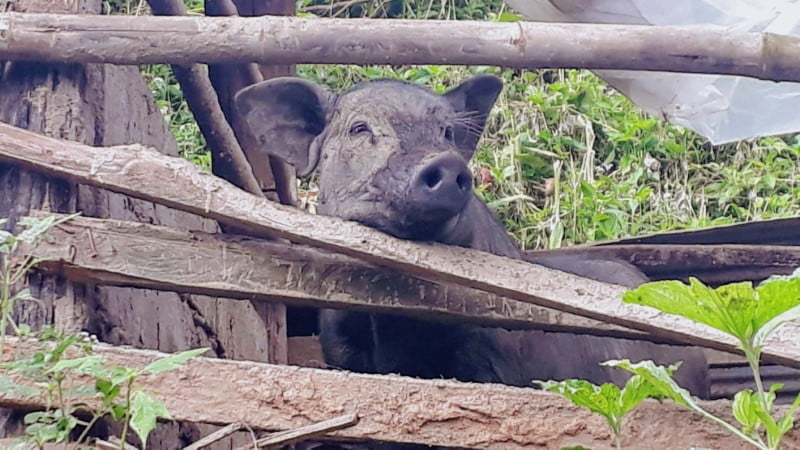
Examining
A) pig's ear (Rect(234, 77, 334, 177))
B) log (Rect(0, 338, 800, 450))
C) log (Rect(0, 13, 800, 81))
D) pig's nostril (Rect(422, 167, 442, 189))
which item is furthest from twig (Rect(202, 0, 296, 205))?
log (Rect(0, 338, 800, 450))

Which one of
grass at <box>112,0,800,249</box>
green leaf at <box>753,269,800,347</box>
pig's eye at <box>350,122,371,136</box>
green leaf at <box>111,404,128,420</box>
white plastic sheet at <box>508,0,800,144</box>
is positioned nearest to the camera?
green leaf at <box>753,269,800,347</box>

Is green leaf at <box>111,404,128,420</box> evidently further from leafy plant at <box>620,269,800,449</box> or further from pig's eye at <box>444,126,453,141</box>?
pig's eye at <box>444,126,453,141</box>

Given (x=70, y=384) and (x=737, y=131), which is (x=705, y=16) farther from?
(x=70, y=384)

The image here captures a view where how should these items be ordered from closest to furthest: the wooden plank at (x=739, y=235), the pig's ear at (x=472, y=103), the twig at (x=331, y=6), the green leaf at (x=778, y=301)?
1. the green leaf at (x=778, y=301)
2. the pig's ear at (x=472, y=103)
3. the wooden plank at (x=739, y=235)
4. the twig at (x=331, y=6)

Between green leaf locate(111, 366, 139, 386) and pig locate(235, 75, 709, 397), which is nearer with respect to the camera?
green leaf locate(111, 366, 139, 386)

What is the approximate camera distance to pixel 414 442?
7.18 ft

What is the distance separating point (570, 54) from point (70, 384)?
1.16 m

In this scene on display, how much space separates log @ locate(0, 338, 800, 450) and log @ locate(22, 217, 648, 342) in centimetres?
23

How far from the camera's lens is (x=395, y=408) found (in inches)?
87.0

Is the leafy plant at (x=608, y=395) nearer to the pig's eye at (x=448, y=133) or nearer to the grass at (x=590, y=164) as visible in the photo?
the pig's eye at (x=448, y=133)

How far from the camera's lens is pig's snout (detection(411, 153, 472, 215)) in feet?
8.35

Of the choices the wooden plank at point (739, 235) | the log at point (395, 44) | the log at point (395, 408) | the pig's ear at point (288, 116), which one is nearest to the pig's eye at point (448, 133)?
the pig's ear at point (288, 116)

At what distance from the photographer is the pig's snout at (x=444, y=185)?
2.54m

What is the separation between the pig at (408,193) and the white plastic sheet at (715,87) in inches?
14.9
